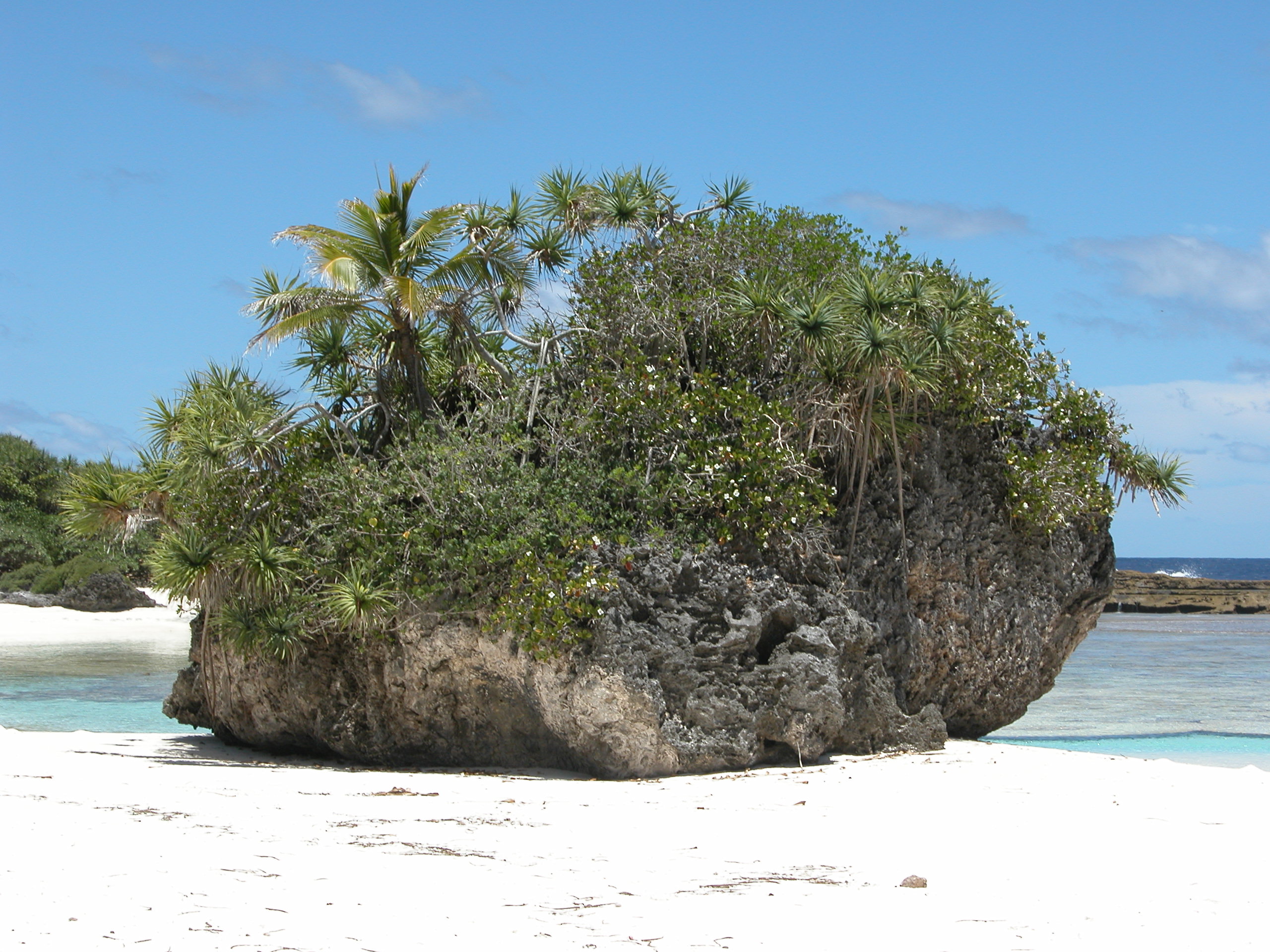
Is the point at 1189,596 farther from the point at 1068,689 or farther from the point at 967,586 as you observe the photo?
the point at 967,586

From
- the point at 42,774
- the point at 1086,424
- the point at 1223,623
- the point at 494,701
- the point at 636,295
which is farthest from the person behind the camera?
the point at 1223,623

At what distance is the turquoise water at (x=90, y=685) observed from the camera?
49.6ft

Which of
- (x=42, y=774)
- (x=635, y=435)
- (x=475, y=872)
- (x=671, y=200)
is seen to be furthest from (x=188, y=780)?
(x=671, y=200)

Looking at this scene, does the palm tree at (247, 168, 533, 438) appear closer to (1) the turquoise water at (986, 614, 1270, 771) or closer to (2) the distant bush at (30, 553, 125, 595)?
(1) the turquoise water at (986, 614, 1270, 771)

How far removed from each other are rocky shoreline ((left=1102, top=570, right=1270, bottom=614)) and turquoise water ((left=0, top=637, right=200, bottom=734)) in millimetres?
42696

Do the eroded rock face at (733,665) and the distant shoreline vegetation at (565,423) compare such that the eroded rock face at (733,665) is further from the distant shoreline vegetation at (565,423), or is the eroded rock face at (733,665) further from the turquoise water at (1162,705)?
the turquoise water at (1162,705)

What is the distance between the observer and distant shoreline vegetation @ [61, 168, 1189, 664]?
10258mm

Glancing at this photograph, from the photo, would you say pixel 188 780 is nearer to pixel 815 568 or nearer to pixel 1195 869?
pixel 815 568

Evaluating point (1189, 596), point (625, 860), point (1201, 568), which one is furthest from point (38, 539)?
point (1201, 568)

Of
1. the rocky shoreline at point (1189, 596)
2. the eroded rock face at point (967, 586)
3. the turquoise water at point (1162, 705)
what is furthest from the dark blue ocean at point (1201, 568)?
the eroded rock face at point (967, 586)

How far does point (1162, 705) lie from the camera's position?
791 inches

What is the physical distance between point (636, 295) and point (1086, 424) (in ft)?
17.3

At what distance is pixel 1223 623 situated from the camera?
151 ft

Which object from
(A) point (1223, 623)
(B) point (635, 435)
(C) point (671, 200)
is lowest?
(A) point (1223, 623)
